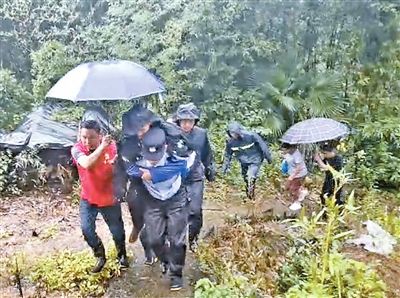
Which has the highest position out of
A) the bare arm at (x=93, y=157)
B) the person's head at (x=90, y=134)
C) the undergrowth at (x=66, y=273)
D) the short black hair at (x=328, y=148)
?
A: the person's head at (x=90, y=134)

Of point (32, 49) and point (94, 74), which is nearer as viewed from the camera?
point (94, 74)

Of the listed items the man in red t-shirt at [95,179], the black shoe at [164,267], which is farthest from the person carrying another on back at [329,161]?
the man in red t-shirt at [95,179]

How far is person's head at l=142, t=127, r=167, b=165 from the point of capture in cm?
405

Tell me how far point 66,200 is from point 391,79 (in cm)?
663

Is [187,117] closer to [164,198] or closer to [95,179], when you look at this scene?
[164,198]

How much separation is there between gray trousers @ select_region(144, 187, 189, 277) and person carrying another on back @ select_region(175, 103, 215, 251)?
620 mm

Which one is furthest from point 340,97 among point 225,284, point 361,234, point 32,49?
point 225,284

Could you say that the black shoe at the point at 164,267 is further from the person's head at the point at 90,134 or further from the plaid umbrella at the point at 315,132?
the plaid umbrella at the point at 315,132

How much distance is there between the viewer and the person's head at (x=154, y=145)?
4.05 meters

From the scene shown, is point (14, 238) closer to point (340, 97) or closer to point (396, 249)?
point (396, 249)

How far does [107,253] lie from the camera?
4945mm

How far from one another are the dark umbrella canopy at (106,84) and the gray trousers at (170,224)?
0.83 m

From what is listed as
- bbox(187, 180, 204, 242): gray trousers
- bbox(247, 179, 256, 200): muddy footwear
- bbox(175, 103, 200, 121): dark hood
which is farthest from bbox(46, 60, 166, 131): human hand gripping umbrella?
bbox(247, 179, 256, 200): muddy footwear

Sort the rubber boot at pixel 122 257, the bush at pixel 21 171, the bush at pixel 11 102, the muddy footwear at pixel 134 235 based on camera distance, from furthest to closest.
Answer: the bush at pixel 11 102, the bush at pixel 21 171, the muddy footwear at pixel 134 235, the rubber boot at pixel 122 257
